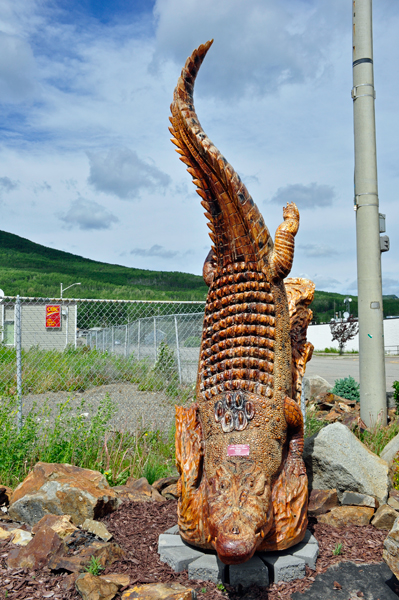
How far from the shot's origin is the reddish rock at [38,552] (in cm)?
320

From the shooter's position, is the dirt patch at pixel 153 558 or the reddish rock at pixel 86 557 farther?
the reddish rock at pixel 86 557

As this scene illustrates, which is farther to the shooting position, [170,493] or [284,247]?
[170,493]

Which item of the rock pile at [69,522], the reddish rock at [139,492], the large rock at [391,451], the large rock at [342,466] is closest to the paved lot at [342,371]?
the large rock at [391,451]

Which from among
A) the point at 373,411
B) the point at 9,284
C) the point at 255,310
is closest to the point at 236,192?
the point at 255,310

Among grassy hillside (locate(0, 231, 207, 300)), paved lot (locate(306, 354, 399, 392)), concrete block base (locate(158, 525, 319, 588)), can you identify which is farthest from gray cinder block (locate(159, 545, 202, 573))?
grassy hillside (locate(0, 231, 207, 300))

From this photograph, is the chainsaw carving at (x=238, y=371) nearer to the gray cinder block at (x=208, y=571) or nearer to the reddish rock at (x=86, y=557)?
A: the gray cinder block at (x=208, y=571)

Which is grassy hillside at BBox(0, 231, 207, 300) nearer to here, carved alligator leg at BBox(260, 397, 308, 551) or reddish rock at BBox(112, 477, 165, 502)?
reddish rock at BBox(112, 477, 165, 502)

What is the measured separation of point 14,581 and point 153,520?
4.47ft

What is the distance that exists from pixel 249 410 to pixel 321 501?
1656mm

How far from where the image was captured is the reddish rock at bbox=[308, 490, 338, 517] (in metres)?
4.18

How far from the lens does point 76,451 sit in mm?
5234

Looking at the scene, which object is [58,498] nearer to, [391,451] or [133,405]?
[391,451]

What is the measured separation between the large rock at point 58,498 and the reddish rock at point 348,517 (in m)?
1.96

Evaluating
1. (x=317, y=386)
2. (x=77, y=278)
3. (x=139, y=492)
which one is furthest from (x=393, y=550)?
(x=77, y=278)
